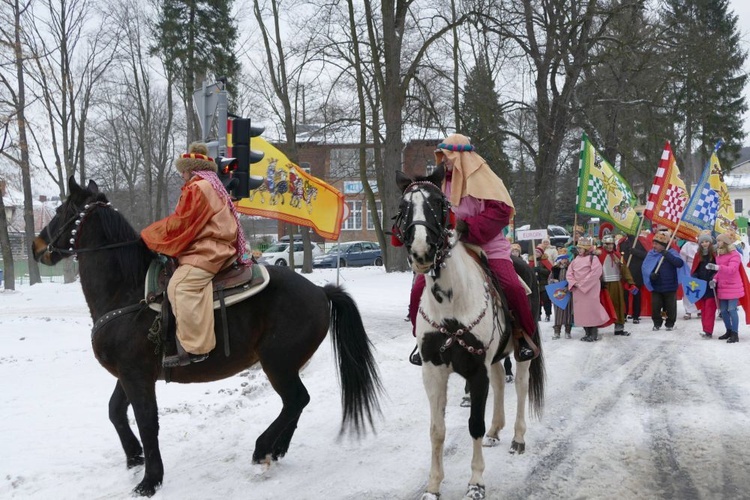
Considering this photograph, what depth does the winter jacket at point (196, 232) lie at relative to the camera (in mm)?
4781

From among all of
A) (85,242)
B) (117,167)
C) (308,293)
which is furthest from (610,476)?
(117,167)

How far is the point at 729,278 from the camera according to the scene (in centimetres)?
1093

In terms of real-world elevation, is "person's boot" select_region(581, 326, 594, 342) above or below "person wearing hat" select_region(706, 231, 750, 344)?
below

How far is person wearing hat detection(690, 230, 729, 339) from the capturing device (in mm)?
11234

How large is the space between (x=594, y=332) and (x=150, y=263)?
8.88 m

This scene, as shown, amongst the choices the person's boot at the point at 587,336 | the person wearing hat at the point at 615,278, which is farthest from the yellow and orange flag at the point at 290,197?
the person wearing hat at the point at 615,278

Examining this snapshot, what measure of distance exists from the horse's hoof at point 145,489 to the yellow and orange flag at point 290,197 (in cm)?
751

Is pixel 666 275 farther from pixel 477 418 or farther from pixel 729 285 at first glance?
pixel 477 418

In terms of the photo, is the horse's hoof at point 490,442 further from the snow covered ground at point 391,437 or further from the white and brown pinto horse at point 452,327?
the white and brown pinto horse at point 452,327

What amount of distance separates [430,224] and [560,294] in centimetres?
898

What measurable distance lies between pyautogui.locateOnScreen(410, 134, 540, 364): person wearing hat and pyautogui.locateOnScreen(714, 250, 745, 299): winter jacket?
7343mm

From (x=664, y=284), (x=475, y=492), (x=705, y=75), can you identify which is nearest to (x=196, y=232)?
(x=475, y=492)

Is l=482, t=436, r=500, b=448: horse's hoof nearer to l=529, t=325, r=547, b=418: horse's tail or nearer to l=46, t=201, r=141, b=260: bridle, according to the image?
l=529, t=325, r=547, b=418: horse's tail

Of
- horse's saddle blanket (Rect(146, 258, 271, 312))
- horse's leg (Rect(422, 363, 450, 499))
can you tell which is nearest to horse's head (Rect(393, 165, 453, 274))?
horse's leg (Rect(422, 363, 450, 499))
